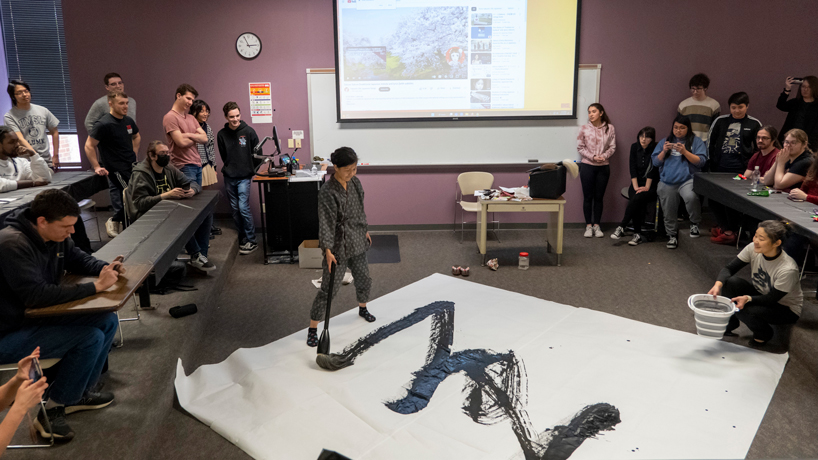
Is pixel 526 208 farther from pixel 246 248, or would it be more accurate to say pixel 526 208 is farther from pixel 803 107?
pixel 803 107

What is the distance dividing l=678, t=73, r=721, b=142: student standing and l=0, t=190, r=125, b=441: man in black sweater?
5777 millimetres

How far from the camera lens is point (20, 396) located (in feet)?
5.77

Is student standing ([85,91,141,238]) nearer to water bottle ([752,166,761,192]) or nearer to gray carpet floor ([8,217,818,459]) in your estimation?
gray carpet floor ([8,217,818,459])

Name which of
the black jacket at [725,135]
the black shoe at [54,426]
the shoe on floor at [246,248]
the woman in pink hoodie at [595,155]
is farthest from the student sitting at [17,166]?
the black jacket at [725,135]

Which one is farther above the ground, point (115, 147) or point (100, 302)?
point (115, 147)

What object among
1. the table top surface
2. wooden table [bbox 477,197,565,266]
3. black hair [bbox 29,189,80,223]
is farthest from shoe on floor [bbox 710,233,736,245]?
black hair [bbox 29,189,80,223]

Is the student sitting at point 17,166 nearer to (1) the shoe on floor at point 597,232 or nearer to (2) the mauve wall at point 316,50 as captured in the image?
(2) the mauve wall at point 316,50

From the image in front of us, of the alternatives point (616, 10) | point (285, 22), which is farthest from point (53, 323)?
point (616, 10)

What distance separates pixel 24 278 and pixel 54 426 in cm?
64

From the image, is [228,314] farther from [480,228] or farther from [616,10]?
[616,10]

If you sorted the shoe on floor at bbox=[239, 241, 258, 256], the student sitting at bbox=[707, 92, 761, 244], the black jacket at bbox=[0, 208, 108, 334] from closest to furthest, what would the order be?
the black jacket at bbox=[0, 208, 108, 334]
the student sitting at bbox=[707, 92, 761, 244]
the shoe on floor at bbox=[239, 241, 258, 256]

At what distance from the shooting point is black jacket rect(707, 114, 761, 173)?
5.60m

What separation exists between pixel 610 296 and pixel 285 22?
14.6 ft

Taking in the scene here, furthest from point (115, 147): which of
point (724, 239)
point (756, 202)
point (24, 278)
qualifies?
point (724, 239)
